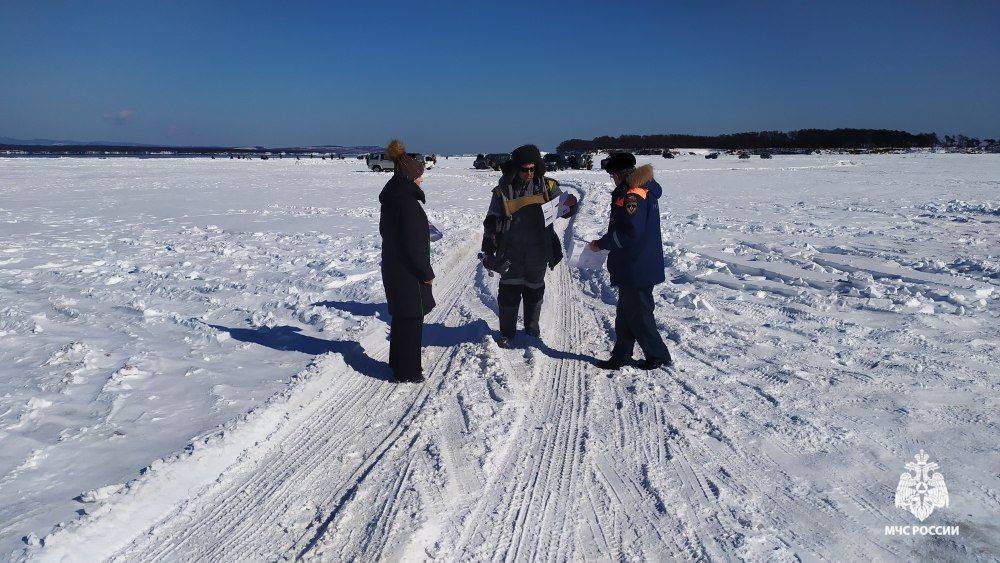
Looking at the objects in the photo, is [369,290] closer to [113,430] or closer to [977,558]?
[113,430]

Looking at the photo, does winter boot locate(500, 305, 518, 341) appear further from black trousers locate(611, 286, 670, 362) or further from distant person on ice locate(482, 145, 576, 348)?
black trousers locate(611, 286, 670, 362)

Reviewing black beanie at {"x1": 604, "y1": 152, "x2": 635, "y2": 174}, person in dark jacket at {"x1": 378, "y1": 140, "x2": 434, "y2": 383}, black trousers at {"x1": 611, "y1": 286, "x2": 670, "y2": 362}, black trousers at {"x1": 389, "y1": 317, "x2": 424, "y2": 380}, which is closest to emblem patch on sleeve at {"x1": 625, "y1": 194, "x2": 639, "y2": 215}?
black beanie at {"x1": 604, "y1": 152, "x2": 635, "y2": 174}

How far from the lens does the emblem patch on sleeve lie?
437 cm

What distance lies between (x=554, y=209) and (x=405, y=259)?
60.4 inches

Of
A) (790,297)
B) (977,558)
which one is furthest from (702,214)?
(977,558)

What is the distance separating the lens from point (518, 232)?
525 cm

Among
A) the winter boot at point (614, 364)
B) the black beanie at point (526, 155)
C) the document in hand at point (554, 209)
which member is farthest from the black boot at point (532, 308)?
the black beanie at point (526, 155)

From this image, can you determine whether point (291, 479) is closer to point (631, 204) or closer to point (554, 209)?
point (631, 204)

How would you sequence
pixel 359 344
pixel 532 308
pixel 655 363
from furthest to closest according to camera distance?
pixel 532 308 → pixel 359 344 → pixel 655 363

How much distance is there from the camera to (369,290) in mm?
7426

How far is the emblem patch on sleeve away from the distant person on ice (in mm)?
983

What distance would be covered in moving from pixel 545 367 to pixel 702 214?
1093 centimetres

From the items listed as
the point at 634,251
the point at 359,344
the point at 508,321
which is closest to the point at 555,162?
the point at 508,321

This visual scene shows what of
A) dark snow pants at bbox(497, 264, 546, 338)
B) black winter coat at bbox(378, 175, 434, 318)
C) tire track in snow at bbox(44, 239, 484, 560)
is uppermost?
black winter coat at bbox(378, 175, 434, 318)
